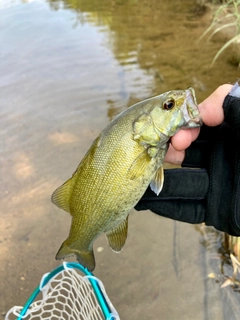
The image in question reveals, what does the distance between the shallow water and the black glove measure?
1486mm

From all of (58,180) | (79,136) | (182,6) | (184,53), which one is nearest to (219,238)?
(58,180)

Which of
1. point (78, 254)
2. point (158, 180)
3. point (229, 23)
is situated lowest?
point (229, 23)

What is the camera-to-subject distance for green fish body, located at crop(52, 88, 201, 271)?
190cm

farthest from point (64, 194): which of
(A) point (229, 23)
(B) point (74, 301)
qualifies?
(A) point (229, 23)

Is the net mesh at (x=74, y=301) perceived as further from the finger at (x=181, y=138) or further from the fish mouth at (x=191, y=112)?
the fish mouth at (x=191, y=112)

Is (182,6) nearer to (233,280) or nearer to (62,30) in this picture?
(62,30)

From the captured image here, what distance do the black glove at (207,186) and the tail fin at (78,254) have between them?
1.59 feet

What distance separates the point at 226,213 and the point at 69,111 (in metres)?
4.77

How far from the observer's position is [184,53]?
8766mm

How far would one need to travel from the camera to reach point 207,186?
240 cm

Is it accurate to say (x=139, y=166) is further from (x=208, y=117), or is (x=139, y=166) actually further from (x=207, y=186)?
(x=207, y=186)

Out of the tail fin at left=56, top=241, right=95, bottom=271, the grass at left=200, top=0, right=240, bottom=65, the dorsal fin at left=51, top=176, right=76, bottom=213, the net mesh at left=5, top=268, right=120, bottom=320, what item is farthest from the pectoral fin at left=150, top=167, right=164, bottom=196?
the grass at left=200, top=0, right=240, bottom=65

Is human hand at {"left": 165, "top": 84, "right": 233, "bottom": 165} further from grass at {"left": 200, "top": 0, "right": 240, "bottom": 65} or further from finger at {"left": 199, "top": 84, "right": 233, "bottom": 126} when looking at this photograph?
grass at {"left": 200, "top": 0, "right": 240, "bottom": 65}

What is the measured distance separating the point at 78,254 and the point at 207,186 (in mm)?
923
